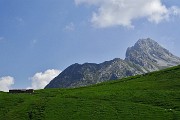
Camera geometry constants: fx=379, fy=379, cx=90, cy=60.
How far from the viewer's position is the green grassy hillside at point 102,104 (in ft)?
266

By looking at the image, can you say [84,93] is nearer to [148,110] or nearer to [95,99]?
[95,99]

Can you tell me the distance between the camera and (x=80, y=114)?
272 feet

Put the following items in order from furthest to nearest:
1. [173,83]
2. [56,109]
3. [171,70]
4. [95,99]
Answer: [171,70] < [173,83] < [95,99] < [56,109]

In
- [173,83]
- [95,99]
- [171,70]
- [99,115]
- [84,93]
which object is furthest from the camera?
[171,70]

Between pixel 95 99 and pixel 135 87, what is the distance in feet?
65.2

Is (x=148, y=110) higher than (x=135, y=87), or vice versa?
(x=135, y=87)

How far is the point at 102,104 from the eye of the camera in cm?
9069

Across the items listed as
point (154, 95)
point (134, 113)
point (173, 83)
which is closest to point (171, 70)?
point (173, 83)

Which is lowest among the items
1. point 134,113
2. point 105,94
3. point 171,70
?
point 134,113

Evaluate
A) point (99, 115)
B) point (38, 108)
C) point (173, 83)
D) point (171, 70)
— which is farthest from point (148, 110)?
point (171, 70)

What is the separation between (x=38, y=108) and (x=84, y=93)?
2179 centimetres

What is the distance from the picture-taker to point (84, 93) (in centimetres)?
10700

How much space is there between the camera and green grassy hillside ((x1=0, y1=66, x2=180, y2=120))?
81.1m

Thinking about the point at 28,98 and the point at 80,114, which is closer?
the point at 80,114
